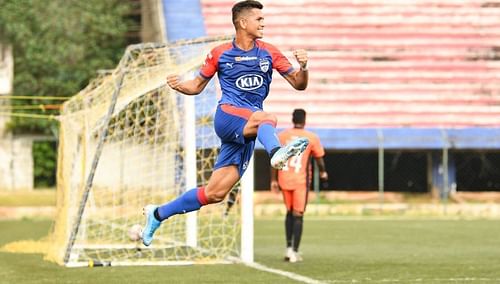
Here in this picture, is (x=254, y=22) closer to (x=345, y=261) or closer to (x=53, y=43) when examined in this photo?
(x=345, y=261)

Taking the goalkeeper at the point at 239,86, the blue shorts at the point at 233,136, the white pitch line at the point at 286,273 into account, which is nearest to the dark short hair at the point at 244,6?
the goalkeeper at the point at 239,86

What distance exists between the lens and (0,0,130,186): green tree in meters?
34.6

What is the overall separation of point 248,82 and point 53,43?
26011 millimetres

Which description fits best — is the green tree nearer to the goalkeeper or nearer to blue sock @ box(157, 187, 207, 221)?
blue sock @ box(157, 187, 207, 221)

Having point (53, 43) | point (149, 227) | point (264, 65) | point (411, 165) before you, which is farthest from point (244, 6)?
point (53, 43)

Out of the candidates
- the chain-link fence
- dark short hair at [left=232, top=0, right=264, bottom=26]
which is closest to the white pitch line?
dark short hair at [left=232, top=0, right=264, bottom=26]

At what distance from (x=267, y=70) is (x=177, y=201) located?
140 cm

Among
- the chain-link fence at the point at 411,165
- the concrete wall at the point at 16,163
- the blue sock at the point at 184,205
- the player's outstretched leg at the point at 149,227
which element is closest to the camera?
the blue sock at the point at 184,205

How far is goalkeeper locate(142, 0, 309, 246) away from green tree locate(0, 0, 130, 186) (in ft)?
80.4

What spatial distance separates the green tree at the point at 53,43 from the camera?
34.6 m

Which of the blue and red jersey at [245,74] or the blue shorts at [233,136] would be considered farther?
the blue and red jersey at [245,74]

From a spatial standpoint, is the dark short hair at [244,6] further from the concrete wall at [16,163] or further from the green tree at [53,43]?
the green tree at [53,43]

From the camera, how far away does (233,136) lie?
9.68 metres

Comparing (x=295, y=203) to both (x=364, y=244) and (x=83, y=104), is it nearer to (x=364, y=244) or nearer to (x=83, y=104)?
(x=364, y=244)
